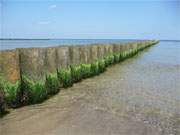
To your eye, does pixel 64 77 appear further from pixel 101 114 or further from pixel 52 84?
pixel 101 114

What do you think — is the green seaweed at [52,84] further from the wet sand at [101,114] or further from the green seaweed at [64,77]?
the green seaweed at [64,77]

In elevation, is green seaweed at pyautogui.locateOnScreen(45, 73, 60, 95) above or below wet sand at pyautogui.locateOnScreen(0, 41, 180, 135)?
above

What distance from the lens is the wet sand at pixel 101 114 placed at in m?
5.10

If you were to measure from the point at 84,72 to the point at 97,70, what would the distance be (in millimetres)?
1553

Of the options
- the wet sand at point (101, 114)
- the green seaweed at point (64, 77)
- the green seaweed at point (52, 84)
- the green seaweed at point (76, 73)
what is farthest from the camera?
the green seaweed at point (76, 73)

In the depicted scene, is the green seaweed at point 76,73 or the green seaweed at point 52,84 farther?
the green seaweed at point 76,73

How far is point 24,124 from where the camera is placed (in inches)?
211

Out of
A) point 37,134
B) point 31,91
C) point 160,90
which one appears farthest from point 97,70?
point 37,134

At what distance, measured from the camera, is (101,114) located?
6062mm

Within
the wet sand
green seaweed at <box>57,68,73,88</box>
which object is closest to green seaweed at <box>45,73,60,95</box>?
the wet sand

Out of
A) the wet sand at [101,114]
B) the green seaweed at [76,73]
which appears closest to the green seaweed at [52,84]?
the wet sand at [101,114]

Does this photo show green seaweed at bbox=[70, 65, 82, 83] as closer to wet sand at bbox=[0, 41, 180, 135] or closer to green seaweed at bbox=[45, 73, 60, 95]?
wet sand at bbox=[0, 41, 180, 135]

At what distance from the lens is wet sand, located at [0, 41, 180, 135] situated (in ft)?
16.7

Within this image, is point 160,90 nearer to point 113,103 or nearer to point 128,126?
point 113,103
